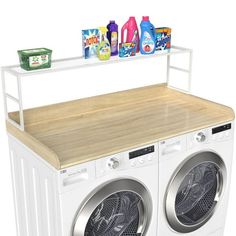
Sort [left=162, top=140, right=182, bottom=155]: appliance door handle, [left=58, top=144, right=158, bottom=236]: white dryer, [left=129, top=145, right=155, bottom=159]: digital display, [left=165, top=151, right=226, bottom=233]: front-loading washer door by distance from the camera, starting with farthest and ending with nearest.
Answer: [left=165, top=151, right=226, bottom=233]: front-loading washer door < [left=162, top=140, right=182, bottom=155]: appliance door handle < [left=129, top=145, right=155, bottom=159]: digital display < [left=58, top=144, right=158, bottom=236]: white dryer

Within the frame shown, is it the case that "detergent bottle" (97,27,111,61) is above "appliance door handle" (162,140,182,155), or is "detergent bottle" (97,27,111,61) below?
above

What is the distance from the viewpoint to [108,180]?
10.0 feet

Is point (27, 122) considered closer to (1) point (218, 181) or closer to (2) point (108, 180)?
(2) point (108, 180)

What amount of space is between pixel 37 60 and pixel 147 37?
985mm

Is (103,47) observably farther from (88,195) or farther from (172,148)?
(88,195)

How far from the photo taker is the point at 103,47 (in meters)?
3.40

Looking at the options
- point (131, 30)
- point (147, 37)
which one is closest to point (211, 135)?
point (147, 37)

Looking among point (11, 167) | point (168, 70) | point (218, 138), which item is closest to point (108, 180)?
point (11, 167)

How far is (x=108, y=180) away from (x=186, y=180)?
0.87m

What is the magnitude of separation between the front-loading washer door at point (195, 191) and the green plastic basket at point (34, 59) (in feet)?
4.38

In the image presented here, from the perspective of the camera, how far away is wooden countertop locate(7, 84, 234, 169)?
9.94 ft

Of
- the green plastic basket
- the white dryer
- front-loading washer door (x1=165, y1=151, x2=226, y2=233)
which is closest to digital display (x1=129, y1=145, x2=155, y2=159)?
the white dryer

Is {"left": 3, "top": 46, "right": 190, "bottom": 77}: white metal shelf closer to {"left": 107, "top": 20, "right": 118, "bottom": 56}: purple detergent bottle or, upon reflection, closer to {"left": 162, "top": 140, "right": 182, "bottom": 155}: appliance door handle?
{"left": 107, "top": 20, "right": 118, "bottom": 56}: purple detergent bottle

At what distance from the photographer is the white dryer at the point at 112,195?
290 centimetres
